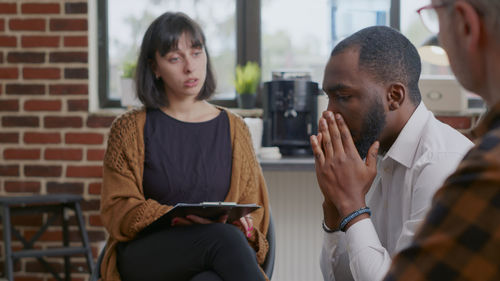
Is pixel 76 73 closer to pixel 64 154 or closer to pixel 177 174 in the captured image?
pixel 64 154

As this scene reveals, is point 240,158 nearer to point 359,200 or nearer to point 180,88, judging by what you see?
point 180,88

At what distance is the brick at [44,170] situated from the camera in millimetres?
2982

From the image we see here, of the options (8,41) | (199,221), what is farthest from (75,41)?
(199,221)

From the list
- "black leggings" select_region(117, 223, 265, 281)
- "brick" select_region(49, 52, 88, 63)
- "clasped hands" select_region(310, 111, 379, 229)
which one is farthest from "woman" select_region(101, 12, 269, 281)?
"brick" select_region(49, 52, 88, 63)

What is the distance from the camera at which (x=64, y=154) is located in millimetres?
2977

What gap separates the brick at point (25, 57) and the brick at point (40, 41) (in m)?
0.04

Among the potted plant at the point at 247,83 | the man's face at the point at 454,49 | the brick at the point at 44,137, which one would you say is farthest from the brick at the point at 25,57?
the man's face at the point at 454,49

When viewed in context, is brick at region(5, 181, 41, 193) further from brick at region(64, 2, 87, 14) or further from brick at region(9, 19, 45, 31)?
brick at region(64, 2, 87, 14)

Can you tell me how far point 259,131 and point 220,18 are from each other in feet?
2.57

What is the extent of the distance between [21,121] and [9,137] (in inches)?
4.1

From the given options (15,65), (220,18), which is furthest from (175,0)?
(15,65)

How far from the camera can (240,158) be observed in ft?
6.51

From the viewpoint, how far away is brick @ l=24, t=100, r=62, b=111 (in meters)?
2.97

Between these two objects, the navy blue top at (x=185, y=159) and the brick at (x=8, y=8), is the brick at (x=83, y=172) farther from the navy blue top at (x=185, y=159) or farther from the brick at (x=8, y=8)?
the navy blue top at (x=185, y=159)
